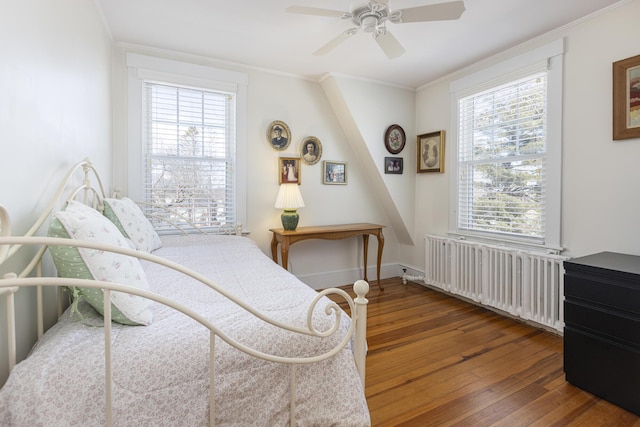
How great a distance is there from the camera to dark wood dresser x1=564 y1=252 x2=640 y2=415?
155cm

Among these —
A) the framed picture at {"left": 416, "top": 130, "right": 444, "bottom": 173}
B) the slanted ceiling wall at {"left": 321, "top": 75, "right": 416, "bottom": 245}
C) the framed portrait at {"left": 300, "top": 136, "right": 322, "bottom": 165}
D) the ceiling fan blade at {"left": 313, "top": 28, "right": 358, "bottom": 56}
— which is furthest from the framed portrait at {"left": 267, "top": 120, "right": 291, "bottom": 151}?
the framed picture at {"left": 416, "top": 130, "right": 444, "bottom": 173}

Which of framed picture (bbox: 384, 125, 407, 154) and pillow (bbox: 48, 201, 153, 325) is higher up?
framed picture (bbox: 384, 125, 407, 154)

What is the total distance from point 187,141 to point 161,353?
2467mm

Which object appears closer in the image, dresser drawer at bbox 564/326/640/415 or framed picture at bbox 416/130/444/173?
dresser drawer at bbox 564/326/640/415

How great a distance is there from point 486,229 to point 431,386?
1.82 meters

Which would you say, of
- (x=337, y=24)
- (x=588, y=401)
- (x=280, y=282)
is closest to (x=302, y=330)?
(x=280, y=282)

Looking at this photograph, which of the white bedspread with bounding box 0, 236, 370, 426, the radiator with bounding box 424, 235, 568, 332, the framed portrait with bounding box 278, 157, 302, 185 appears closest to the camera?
the white bedspread with bounding box 0, 236, 370, 426

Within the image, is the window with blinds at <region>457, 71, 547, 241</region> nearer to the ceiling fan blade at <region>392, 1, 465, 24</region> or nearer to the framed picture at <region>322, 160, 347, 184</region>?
the framed picture at <region>322, 160, 347, 184</region>

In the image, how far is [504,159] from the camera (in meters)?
2.81

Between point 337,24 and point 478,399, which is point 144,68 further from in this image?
point 478,399

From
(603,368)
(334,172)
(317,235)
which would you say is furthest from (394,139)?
A: (603,368)

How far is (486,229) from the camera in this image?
302 cm

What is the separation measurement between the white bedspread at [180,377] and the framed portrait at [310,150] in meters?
2.38

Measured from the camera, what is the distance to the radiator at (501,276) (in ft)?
7.73
